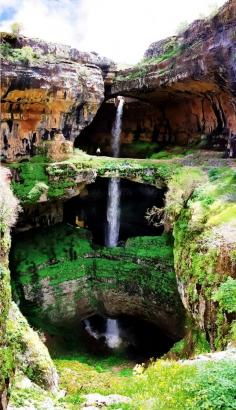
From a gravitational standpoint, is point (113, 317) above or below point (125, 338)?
above

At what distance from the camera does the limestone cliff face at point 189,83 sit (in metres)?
18.8

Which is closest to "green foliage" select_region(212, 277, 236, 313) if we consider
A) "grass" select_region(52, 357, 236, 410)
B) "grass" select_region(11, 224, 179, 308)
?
"grass" select_region(52, 357, 236, 410)

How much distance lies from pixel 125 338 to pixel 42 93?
1325cm

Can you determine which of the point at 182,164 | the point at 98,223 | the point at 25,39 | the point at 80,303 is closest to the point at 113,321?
the point at 80,303

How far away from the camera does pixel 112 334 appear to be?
20344 mm

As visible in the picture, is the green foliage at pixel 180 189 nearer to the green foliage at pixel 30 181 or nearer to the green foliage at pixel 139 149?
the green foliage at pixel 30 181

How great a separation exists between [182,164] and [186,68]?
531 centimetres

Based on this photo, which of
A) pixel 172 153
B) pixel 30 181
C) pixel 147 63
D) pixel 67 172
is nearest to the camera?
pixel 30 181

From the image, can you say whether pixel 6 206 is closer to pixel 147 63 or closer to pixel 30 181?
pixel 30 181

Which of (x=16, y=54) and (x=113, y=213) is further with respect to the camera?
(x=113, y=213)

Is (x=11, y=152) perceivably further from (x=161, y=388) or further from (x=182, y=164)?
(x=161, y=388)

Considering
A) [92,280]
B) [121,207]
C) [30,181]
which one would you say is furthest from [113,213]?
[30,181]

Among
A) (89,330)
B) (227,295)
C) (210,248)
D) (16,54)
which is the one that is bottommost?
(89,330)

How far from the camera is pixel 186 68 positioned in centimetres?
2150
